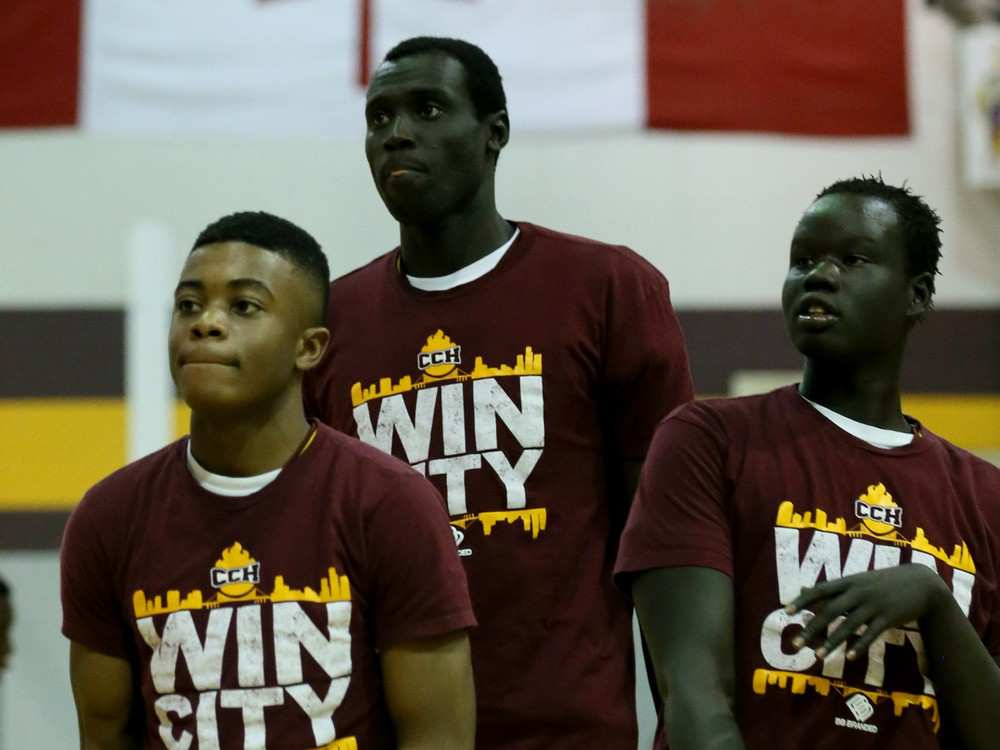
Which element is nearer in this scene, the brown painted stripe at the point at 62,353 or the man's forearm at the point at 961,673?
the man's forearm at the point at 961,673

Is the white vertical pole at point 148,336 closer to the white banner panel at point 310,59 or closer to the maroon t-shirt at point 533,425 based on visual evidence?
the white banner panel at point 310,59

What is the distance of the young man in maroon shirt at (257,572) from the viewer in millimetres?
1942

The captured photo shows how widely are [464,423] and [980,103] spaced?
3.62 metres

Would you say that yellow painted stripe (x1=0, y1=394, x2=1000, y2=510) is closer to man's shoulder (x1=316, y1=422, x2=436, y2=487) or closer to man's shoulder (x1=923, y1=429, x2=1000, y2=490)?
man's shoulder (x1=923, y1=429, x2=1000, y2=490)

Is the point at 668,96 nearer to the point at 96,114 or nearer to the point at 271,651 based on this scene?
the point at 96,114

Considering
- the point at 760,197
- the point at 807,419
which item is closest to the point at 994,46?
the point at 760,197

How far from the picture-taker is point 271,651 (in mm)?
1935

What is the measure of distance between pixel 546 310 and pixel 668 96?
9.95ft

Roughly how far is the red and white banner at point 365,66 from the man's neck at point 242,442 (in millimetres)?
3399

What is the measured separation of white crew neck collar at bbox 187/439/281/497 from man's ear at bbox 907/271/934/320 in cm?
102

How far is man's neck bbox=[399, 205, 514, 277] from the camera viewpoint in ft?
8.45

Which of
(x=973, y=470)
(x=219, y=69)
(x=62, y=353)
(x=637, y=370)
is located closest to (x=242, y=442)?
(x=637, y=370)


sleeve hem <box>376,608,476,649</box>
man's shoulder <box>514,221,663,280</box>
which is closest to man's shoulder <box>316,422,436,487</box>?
sleeve hem <box>376,608,476,649</box>

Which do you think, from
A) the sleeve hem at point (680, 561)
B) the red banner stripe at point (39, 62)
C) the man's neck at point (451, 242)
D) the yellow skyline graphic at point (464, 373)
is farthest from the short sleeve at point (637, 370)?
the red banner stripe at point (39, 62)
